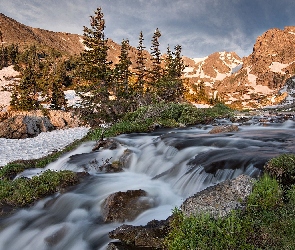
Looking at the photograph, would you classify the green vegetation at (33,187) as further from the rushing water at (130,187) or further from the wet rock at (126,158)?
the wet rock at (126,158)

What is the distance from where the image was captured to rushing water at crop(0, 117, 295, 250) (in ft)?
23.1

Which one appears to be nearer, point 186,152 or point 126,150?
point 186,152

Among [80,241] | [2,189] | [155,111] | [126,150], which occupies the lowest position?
[80,241]

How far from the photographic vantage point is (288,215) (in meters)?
5.16

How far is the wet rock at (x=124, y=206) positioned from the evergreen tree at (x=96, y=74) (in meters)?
20.8

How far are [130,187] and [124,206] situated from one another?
1962 mm

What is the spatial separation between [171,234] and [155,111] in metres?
18.3

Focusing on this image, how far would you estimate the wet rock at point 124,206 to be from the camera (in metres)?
7.16

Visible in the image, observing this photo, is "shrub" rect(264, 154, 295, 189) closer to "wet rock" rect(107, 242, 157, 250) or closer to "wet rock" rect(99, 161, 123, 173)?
"wet rock" rect(107, 242, 157, 250)

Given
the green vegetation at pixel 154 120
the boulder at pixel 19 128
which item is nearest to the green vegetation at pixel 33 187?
the green vegetation at pixel 154 120

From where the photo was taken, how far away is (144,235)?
566cm

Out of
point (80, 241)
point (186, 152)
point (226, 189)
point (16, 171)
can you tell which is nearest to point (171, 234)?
point (226, 189)

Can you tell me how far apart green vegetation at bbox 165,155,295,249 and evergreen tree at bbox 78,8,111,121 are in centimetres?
2333

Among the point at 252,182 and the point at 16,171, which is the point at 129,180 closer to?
the point at 252,182
